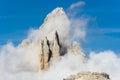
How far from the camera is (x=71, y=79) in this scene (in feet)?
597

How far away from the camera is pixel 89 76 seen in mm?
179625

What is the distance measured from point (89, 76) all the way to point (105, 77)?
1035 centimetres

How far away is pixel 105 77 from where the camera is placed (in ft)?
617

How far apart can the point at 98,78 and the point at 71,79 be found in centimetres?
896

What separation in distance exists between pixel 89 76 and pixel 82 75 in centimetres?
266

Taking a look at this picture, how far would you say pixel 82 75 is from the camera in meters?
181

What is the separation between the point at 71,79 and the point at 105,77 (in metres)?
13.1

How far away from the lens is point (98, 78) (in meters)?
180

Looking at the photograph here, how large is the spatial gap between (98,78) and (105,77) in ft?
29.5

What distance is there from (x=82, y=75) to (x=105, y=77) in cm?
1070

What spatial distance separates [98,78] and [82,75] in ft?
17.6

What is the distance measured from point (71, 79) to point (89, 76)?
248 inches
